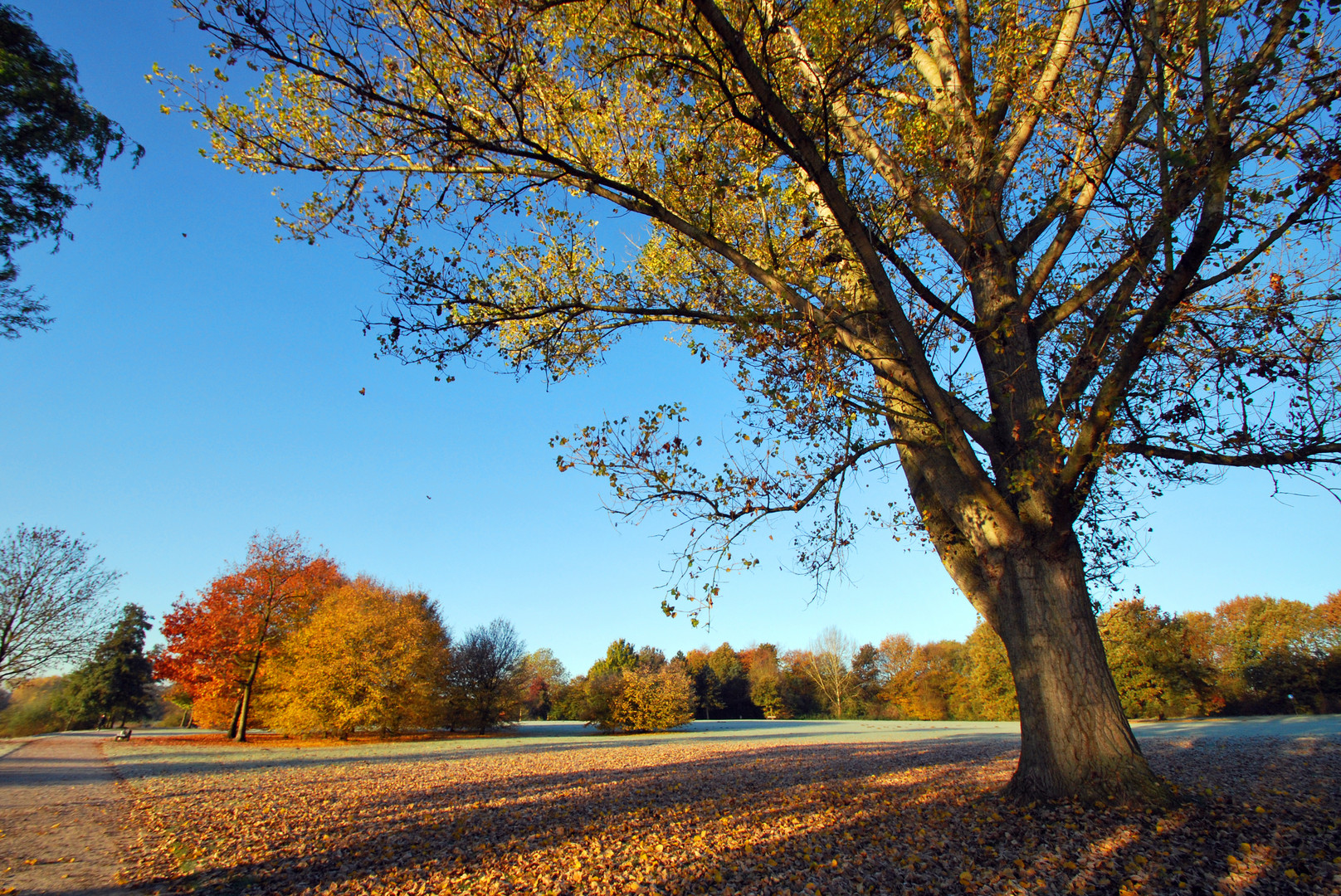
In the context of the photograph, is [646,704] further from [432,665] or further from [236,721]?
[236,721]

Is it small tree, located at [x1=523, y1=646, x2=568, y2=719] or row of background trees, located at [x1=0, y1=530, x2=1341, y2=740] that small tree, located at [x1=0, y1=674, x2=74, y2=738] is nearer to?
row of background trees, located at [x1=0, y1=530, x2=1341, y2=740]

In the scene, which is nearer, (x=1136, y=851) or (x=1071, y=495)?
(x=1136, y=851)

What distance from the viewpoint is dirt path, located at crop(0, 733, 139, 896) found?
4520mm

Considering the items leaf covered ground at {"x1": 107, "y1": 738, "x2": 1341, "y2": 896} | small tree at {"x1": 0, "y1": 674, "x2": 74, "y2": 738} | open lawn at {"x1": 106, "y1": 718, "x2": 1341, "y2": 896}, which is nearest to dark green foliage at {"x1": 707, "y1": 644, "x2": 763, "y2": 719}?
open lawn at {"x1": 106, "y1": 718, "x2": 1341, "y2": 896}

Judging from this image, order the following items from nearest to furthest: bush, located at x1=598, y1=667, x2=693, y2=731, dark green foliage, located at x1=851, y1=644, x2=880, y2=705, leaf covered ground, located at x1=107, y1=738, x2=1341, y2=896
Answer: leaf covered ground, located at x1=107, y1=738, x2=1341, y2=896 → bush, located at x1=598, y1=667, x2=693, y2=731 → dark green foliage, located at x1=851, y1=644, x2=880, y2=705

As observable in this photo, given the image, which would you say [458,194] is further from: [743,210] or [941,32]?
[941,32]

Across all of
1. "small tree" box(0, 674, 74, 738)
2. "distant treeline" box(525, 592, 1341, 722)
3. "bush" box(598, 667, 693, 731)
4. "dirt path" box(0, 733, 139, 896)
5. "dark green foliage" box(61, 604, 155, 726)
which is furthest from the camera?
"dark green foliage" box(61, 604, 155, 726)

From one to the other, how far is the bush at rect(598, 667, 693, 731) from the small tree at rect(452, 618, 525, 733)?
→ 5.31 m

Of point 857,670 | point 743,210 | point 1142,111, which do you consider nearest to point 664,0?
point 743,210

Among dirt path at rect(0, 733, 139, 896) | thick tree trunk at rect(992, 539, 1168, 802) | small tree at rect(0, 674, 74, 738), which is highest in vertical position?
thick tree trunk at rect(992, 539, 1168, 802)

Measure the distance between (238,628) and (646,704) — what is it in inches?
734

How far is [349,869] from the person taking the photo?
182 inches

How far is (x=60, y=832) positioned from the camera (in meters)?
6.40

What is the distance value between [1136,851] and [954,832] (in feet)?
4.28
